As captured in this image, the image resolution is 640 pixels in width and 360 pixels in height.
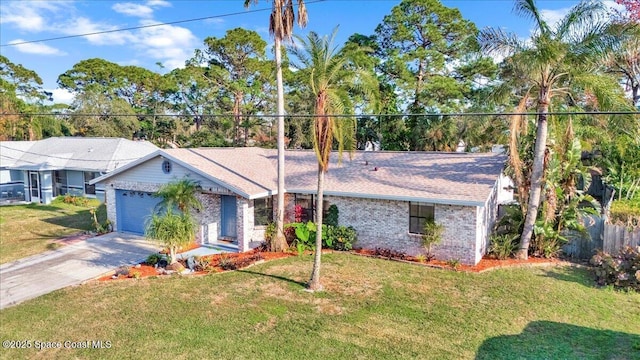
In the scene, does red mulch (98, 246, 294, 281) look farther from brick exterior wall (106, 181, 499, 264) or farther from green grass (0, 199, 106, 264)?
green grass (0, 199, 106, 264)

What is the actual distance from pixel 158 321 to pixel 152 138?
132 feet

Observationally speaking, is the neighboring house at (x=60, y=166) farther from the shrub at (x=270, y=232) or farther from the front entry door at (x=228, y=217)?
the shrub at (x=270, y=232)

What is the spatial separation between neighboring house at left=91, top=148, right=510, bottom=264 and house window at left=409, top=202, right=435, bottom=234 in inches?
1.4

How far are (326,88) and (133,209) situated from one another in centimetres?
1269

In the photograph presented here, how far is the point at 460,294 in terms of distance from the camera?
38.2ft

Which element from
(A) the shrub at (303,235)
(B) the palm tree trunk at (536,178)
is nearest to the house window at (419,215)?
(B) the palm tree trunk at (536,178)

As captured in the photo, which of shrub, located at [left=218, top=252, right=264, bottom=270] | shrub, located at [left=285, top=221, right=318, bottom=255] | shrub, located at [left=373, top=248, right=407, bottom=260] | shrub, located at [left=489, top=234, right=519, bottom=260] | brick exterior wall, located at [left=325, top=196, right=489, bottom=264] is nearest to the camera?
brick exterior wall, located at [left=325, top=196, right=489, bottom=264]

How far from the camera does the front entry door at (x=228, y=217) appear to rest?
56.9 ft

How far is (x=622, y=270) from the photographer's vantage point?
1220cm

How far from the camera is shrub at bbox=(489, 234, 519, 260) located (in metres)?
14.8

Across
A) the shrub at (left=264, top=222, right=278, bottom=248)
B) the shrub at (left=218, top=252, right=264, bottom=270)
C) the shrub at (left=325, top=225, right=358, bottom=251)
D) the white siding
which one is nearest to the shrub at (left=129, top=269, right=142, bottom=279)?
the shrub at (left=218, top=252, right=264, bottom=270)

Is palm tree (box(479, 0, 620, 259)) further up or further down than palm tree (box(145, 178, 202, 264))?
further up

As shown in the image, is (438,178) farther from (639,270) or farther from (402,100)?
(402,100)

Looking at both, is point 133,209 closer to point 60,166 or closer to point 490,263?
point 60,166
